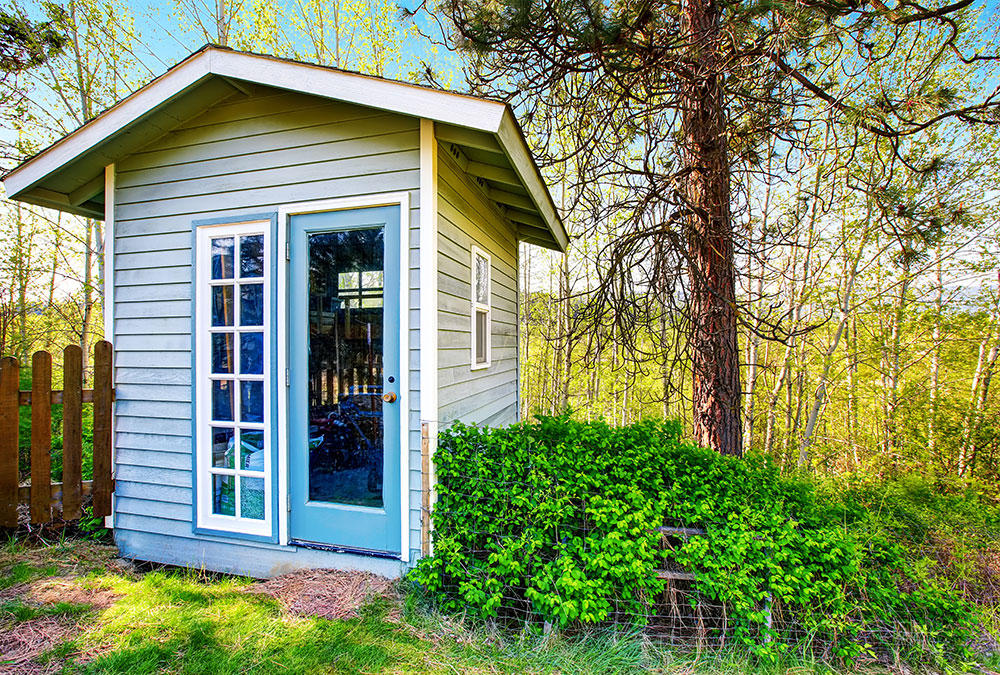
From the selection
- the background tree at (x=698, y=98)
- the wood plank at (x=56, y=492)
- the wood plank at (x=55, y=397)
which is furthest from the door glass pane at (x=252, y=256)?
the background tree at (x=698, y=98)

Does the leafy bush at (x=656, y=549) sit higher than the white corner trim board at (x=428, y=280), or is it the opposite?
the white corner trim board at (x=428, y=280)

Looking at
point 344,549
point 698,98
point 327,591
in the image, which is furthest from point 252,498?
point 698,98

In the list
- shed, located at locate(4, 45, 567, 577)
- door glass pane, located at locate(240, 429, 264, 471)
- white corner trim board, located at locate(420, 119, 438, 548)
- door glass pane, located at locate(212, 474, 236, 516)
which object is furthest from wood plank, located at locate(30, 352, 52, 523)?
white corner trim board, located at locate(420, 119, 438, 548)

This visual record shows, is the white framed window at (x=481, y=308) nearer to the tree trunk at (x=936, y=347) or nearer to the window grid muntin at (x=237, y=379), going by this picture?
the window grid muntin at (x=237, y=379)

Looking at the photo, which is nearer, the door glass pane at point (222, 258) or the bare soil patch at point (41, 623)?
the bare soil patch at point (41, 623)

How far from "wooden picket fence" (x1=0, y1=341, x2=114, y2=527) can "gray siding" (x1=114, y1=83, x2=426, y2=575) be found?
92 millimetres

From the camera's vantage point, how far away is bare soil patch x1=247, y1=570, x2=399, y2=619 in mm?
2473

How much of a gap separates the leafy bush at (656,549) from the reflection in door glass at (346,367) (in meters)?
0.56

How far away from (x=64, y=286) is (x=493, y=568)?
10001 mm

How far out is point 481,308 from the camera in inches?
155

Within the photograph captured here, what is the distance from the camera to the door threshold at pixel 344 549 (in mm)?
2744

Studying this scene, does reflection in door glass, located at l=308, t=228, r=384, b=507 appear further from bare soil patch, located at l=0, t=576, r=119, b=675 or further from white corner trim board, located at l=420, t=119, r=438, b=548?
bare soil patch, located at l=0, t=576, r=119, b=675

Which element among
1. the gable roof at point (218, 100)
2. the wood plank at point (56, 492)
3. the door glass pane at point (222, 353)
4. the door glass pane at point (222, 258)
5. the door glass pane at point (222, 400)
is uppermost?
the gable roof at point (218, 100)

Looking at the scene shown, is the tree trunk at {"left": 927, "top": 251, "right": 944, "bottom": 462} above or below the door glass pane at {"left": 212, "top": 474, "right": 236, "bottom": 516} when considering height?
above
